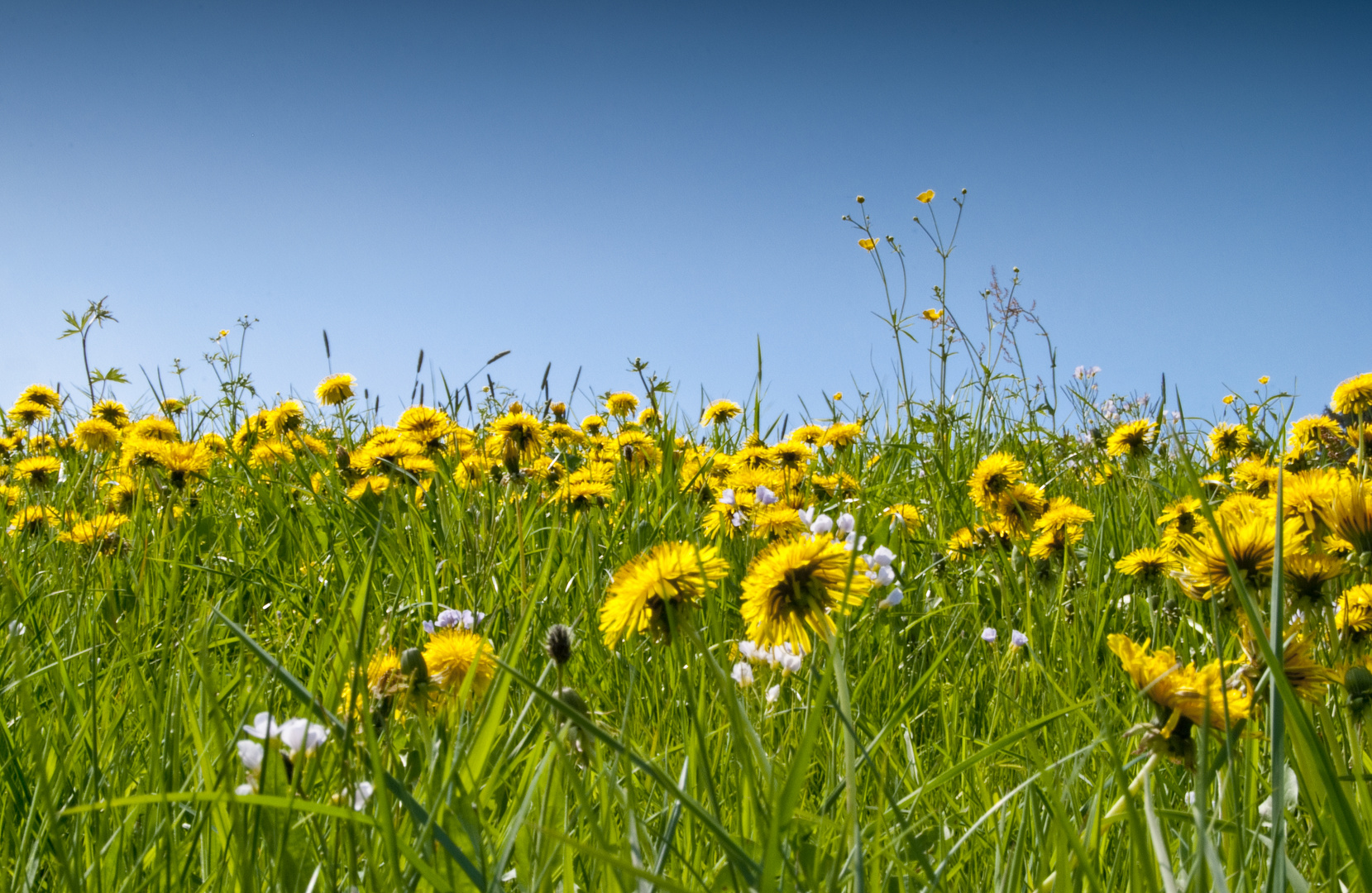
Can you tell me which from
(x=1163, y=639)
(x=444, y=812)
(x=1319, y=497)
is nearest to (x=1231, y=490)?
(x=1163, y=639)

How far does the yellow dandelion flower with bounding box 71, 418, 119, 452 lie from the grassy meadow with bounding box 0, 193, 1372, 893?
716mm

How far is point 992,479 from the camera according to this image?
8.36 ft

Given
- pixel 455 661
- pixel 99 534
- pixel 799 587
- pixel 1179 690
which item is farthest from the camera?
pixel 99 534

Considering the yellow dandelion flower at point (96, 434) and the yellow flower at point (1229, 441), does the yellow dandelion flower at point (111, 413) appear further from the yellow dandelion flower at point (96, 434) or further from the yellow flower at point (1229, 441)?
the yellow flower at point (1229, 441)

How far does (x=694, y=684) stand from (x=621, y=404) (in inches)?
130

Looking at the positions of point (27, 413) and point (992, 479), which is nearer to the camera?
point (992, 479)

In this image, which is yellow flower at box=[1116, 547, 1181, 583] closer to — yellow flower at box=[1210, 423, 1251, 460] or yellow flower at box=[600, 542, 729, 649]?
yellow flower at box=[600, 542, 729, 649]

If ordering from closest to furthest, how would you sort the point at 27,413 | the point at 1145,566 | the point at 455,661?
1. the point at 455,661
2. the point at 1145,566
3. the point at 27,413

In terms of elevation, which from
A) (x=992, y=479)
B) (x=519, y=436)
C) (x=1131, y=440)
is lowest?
(x=992, y=479)

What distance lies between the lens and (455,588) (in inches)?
94.2

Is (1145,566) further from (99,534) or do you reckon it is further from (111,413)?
(111,413)

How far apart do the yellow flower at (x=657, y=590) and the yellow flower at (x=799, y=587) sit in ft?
0.22

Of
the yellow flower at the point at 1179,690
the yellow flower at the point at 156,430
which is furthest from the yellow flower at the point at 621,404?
the yellow flower at the point at 1179,690

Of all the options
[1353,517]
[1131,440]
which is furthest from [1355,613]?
[1131,440]
